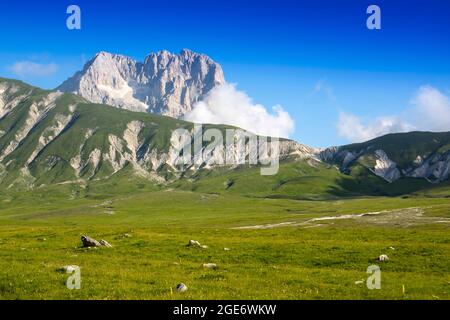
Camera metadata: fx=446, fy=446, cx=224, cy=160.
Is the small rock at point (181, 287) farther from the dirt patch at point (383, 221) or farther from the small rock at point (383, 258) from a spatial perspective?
the dirt patch at point (383, 221)

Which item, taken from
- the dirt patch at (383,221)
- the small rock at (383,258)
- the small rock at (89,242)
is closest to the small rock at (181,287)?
the small rock at (383,258)

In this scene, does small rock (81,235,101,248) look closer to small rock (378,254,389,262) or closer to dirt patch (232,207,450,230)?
small rock (378,254,389,262)

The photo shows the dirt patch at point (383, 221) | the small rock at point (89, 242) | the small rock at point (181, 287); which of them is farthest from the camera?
the dirt patch at point (383, 221)

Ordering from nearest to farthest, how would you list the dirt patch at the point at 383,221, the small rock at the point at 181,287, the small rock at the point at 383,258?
the small rock at the point at 181,287, the small rock at the point at 383,258, the dirt patch at the point at 383,221

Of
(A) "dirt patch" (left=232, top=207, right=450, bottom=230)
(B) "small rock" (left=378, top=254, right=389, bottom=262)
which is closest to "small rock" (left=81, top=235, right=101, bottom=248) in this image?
(B) "small rock" (left=378, top=254, right=389, bottom=262)

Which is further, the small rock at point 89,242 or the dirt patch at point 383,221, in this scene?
the dirt patch at point 383,221

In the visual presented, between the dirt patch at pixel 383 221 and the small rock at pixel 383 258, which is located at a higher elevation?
the small rock at pixel 383 258

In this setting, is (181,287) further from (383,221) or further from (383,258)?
(383,221)

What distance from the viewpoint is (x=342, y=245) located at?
44250 mm

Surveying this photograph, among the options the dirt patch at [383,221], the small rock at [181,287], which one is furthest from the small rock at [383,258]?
the dirt patch at [383,221]

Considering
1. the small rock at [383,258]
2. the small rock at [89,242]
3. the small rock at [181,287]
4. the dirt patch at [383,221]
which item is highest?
the small rock at [181,287]

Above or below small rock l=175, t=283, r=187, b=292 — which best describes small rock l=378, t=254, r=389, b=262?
below
